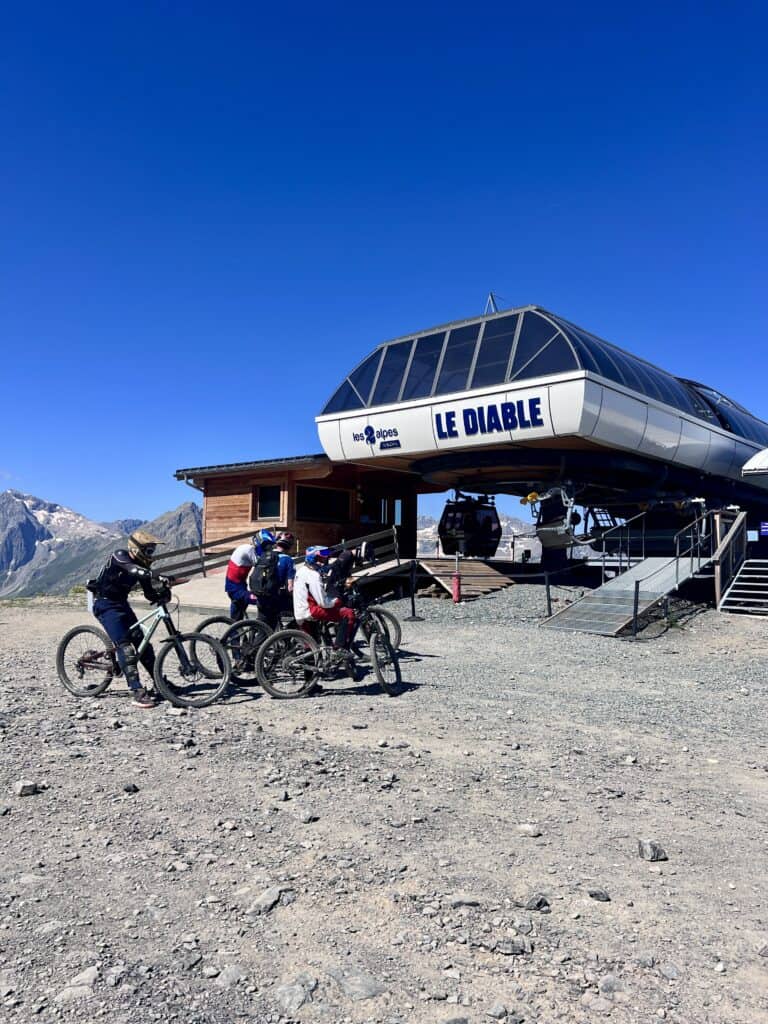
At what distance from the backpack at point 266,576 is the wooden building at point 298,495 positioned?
14.0m

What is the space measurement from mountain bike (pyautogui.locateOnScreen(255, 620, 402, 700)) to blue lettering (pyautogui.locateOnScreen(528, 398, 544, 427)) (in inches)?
431

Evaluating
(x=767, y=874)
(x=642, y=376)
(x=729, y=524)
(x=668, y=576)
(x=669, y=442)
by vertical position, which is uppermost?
(x=642, y=376)

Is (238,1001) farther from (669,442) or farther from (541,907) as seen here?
(669,442)

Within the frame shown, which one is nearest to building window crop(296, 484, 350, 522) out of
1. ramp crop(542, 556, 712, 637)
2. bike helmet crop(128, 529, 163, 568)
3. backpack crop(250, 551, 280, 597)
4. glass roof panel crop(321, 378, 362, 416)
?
glass roof panel crop(321, 378, 362, 416)

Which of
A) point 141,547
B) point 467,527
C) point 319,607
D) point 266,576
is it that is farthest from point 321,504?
point 141,547

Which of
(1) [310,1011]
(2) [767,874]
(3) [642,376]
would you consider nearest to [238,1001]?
(1) [310,1011]

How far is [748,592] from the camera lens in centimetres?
1598

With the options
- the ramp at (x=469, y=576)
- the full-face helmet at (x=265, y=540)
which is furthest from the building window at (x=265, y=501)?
the full-face helmet at (x=265, y=540)

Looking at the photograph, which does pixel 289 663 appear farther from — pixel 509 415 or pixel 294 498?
pixel 294 498

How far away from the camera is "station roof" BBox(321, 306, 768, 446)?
60.5 ft

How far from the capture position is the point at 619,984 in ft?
9.22

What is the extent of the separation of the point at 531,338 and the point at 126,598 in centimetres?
1392

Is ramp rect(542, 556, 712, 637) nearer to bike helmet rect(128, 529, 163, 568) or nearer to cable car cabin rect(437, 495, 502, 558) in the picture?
cable car cabin rect(437, 495, 502, 558)

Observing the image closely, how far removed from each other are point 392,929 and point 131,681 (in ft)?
17.1
